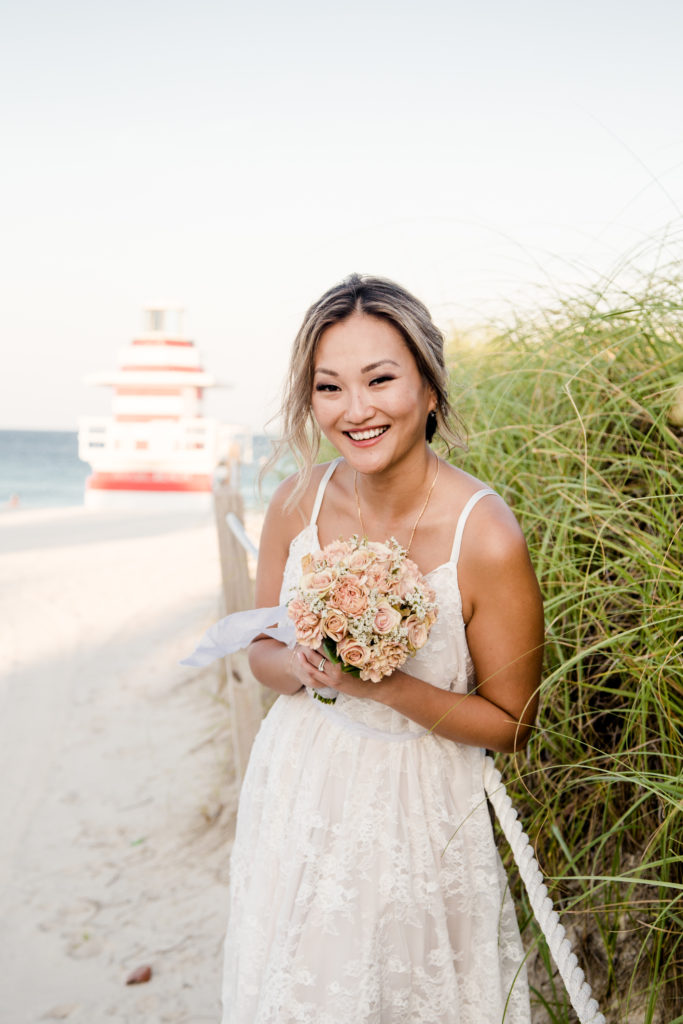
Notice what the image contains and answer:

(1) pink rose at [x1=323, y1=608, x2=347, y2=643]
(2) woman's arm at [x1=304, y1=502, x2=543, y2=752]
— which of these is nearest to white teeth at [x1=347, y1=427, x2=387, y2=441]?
(2) woman's arm at [x1=304, y1=502, x2=543, y2=752]

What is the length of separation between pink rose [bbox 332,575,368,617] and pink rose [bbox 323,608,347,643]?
0.04ft

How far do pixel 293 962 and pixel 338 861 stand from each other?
0.70 ft

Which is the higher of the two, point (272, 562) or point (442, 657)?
point (272, 562)

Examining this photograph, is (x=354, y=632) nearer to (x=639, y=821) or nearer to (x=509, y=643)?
(x=509, y=643)

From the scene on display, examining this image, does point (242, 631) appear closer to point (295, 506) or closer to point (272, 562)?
point (272, 562)

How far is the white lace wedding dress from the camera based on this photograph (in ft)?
5.62

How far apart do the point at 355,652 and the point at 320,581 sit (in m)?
0.16

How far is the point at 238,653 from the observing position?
11.7 feet

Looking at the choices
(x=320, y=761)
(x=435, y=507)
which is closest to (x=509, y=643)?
(x=435, y=507)

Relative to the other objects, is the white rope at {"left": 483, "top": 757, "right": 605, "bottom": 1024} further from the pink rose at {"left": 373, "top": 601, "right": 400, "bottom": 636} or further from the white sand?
the white sand

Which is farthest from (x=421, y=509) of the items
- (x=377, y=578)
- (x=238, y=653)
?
(x=238, y=653)

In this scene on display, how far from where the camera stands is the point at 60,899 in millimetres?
3992

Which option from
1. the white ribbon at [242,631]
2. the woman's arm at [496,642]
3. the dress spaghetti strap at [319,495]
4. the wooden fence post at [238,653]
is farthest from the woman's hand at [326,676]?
the wooden fence post at [238,653]

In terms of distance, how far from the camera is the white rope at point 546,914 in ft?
5.15
